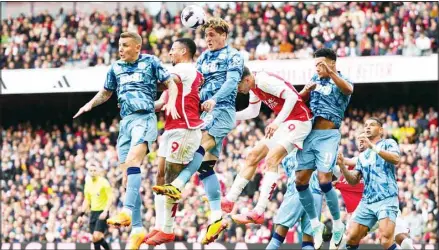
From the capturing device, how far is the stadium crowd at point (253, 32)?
31.0 m

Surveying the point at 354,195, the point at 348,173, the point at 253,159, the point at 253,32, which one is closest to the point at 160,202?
the point at 253,159

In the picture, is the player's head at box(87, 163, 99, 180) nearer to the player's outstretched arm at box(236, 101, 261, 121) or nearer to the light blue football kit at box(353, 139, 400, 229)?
the player's outstretched arm at box(236, 101, 261, 121)

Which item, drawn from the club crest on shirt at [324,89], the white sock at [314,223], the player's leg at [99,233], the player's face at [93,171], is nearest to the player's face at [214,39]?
the club crest on shirt at [324,89]

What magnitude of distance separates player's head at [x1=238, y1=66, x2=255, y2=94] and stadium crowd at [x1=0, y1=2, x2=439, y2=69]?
14886 millimetres

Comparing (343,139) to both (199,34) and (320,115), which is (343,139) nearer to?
(199,34)

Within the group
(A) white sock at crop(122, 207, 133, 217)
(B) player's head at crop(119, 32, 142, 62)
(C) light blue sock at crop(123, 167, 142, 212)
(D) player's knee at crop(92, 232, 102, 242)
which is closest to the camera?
(A) white sock at crop(122, 207, 133, 217)

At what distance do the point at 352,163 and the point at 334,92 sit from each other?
2.19 metres

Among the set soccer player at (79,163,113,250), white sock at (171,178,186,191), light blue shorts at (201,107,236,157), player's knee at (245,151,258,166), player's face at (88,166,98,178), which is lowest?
soccer player at (79,163,113,250)

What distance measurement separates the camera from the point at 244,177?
16.0 metres

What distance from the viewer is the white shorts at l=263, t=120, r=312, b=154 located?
53.1ft

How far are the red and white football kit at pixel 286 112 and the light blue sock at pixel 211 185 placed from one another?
985 mm

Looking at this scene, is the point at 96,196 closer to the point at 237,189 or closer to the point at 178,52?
the point at 237,189

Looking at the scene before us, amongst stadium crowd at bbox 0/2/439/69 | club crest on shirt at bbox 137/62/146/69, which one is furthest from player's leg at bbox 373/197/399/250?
stadium crowd at bbox 0/2/439/69

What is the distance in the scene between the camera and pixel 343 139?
2914 cm
